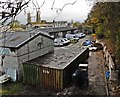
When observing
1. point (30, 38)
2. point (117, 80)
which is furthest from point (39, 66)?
point (117, 80)

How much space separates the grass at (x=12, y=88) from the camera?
9.76m

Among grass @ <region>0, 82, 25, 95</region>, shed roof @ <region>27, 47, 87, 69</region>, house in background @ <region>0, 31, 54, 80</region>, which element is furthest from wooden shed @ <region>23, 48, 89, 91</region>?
house in background @ <region>0, 31, 54, 80</region>

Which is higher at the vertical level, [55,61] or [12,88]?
[55,61]

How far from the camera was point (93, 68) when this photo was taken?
13.3 metres

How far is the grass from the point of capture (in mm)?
9758

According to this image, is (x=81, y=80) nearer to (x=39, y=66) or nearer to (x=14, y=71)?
(x=39, y=66)

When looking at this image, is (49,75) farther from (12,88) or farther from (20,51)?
(20,51)

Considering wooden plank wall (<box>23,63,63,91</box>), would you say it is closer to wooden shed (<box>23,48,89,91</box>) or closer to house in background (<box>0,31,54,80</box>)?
wooden shed (<box>23,48,89,91</box>)

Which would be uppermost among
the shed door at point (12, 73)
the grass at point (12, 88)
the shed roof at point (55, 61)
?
the shed roof at point (55, 61)

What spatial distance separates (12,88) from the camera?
409 inches

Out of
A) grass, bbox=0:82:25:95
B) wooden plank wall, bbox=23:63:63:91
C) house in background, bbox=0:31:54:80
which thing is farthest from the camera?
house in background, bbox=0:31:54:80

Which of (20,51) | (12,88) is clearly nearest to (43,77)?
(12,88)

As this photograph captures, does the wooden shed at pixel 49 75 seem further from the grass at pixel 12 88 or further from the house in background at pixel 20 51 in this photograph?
the house in background at pixel 20 51

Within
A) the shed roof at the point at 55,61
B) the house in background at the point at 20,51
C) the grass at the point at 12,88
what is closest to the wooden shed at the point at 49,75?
the shed roof at the point at 55,61
